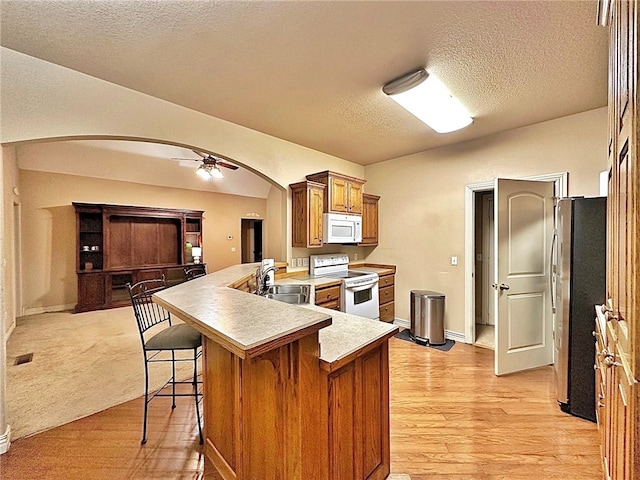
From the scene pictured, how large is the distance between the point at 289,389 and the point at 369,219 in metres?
3.85

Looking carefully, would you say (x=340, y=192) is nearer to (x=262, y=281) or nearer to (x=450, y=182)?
(x=450, y=182)

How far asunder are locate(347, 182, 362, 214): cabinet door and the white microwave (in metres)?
0.11

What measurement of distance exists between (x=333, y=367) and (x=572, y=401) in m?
2.43

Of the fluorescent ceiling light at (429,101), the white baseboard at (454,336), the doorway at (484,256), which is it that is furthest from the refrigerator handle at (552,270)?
the doorway at (484,256)

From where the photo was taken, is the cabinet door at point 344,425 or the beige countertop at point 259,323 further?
the cabinet door at point 344,425

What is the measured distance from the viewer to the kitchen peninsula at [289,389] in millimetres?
1105

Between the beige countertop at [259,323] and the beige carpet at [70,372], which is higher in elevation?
the beige countertop at [259,323]

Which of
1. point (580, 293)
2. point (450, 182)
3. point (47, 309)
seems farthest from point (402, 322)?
point (47, 309)

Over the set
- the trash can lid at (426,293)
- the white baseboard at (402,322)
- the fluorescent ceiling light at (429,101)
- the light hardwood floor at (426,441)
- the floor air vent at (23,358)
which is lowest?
the floor air vent at (23,358)

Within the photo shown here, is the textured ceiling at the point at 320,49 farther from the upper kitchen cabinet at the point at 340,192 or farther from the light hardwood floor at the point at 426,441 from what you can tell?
the light hardwood floor at the point at 426,441

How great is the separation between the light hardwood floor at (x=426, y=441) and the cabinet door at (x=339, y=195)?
2.40m

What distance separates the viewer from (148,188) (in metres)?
6.80

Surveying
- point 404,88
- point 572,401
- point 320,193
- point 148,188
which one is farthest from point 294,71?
point 148,188

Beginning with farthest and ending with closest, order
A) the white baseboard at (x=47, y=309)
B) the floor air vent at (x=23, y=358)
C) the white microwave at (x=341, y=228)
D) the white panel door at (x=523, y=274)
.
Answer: the white baseboard at (x=47, y=309), the white microwave at (x=341, y=228), the floor air vent at (x=23, y=358), the white panel door at (x=523, y=274)
